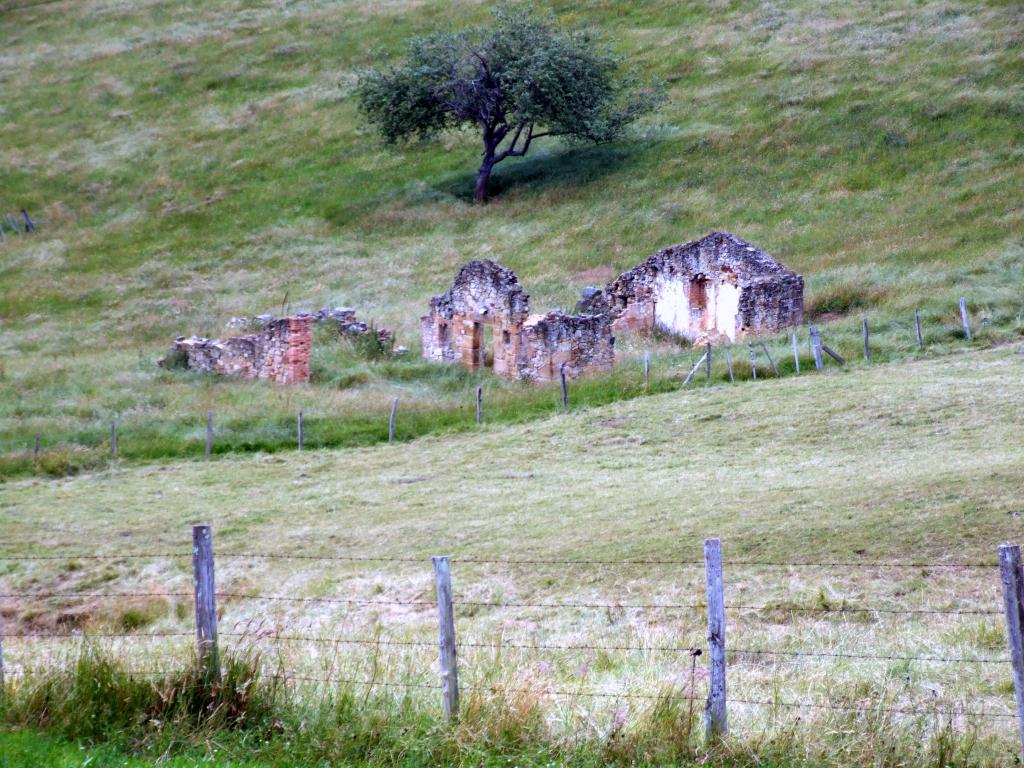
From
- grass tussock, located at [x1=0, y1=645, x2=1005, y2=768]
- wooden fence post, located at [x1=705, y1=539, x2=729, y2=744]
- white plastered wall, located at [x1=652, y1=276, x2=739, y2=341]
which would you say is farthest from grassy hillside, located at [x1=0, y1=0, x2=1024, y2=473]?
wooden fence post, located at [x1=705, y1=539, x2=729, y2=744]

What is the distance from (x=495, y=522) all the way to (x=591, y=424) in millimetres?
7245

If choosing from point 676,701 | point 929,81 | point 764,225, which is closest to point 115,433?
point 676,701

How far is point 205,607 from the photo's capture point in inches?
322

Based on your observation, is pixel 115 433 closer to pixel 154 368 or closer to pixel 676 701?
pixel 154 368

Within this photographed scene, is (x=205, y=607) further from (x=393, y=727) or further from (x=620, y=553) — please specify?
(x=620, y=553)

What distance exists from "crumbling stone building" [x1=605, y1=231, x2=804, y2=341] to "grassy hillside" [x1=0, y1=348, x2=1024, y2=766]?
7776 mm

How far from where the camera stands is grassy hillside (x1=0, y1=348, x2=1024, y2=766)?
26.4 feet

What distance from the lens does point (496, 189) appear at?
5484cm

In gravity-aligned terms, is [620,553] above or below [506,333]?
below

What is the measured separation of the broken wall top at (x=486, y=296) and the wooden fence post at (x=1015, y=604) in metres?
25.6

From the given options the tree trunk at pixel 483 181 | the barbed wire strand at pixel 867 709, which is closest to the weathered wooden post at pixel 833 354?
the barbed wire strand at pixel 867 709

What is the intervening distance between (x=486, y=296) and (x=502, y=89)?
22.2 m

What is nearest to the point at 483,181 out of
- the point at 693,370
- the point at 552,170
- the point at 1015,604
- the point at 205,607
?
the point at 552,170

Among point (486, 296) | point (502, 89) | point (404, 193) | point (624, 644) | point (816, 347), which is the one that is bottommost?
point (624, 644)
